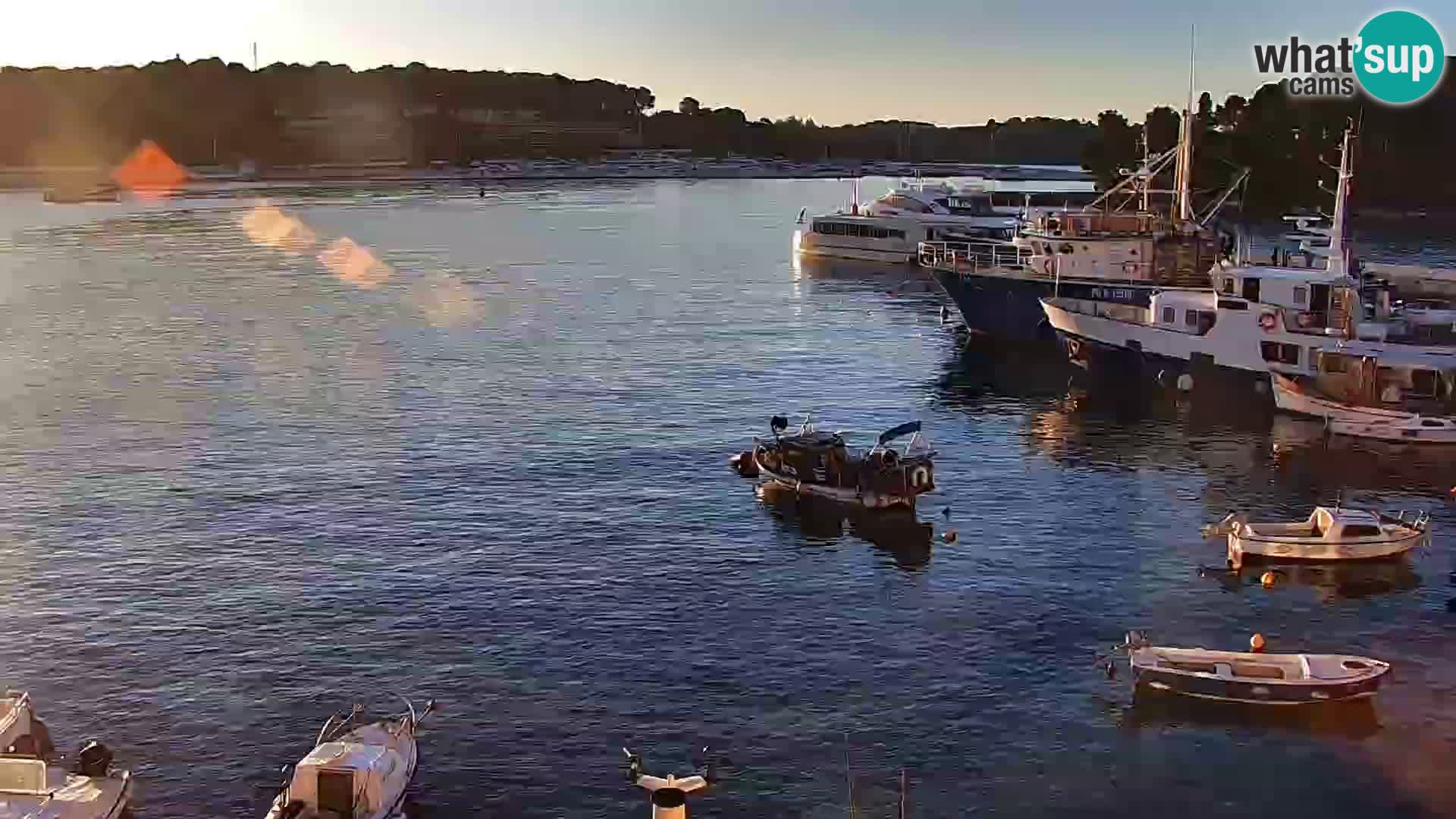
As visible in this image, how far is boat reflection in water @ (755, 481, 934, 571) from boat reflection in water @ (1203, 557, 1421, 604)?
9.34m

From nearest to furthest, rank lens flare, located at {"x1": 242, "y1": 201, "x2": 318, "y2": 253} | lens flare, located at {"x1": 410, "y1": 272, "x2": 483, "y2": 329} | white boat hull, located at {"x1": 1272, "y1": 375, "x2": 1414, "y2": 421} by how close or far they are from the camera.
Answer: white boat hull, located at {"x1": 1272, "y1": 375, "x2": 1414, "y2": 421}
lens flare, located at {"x1": 410, "y1": 272, "x2": 483, "y2": 329}
lens flare, located at {"x1": 242, "y1": 201, "x2": 318, "y2": 253}

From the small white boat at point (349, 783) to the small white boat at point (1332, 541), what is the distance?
28.0 meters

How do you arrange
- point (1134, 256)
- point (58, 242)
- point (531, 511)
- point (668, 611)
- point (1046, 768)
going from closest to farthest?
point (1046, 768)
point (668, 611)
point (531, 511)
point (1134, 256)
point (58, 242)

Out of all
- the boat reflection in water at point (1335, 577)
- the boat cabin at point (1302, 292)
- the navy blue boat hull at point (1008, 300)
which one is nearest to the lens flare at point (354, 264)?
the navy blue boat hull at point (1008, 300)

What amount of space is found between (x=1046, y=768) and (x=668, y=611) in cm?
1345

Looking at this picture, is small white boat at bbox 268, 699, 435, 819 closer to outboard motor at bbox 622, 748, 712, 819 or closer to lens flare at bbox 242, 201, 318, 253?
outboard motor at bbox 622, 748, 712, 819

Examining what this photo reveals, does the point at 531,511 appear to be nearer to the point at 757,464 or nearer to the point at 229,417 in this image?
the point at 757,464

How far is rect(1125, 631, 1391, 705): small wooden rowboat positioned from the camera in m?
35.0

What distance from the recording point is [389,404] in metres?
72.0

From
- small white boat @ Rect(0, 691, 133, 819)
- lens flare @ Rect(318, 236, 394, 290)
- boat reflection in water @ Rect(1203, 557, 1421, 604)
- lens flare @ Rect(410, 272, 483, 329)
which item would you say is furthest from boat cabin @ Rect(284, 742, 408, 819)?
lens flare @ Rect(318, 236, 394, 290)

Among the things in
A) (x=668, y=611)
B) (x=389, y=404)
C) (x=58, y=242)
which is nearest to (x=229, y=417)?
(x=389, y=404)

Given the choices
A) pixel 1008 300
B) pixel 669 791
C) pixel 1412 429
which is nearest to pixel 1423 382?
pixel 1412 429

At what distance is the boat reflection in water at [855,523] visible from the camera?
48.5 metres

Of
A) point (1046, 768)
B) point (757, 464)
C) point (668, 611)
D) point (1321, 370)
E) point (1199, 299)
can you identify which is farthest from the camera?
point (1199, 299)
